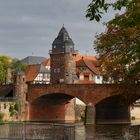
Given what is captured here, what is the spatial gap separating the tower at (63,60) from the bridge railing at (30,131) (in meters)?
70.0

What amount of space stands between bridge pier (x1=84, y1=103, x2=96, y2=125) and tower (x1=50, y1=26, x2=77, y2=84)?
17833mm

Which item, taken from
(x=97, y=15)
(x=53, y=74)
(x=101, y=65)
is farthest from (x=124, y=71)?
(x=53, y=74)

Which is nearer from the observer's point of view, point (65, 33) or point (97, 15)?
point (97, 15)

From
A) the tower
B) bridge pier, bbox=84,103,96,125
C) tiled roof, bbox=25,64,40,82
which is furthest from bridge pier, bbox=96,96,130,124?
tiled roof, bbox=25,64,40,82

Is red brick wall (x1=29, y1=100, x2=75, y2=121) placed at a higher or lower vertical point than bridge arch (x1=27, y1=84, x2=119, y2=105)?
lower

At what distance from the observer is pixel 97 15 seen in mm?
11172

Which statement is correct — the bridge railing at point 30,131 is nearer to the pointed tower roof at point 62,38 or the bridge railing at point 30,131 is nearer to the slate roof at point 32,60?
the pointed tower roof at point 62,38

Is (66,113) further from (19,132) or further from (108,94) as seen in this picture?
(19,132)

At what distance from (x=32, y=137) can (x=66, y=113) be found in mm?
67036

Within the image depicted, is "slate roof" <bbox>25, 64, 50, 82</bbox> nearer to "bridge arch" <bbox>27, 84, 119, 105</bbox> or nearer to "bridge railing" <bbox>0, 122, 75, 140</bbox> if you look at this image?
"bridge arch" <bbox>27, 84, 119, 105</bbox>

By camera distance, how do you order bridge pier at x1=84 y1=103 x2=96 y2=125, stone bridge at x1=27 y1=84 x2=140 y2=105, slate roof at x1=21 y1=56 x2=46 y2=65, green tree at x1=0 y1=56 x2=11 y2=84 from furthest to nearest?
slate roof at x1=21 y1=56 x2=46 y2=65, green tree at x1=0 y1=56 x2=11 y2=84, stone bridge at x1=27 y1=84 x2=140 y2=105, bridge pier at x1=84 y1=103 x2=96 y2=125

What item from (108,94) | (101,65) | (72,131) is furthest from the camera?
(108,94)

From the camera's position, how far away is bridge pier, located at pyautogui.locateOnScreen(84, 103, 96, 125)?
2762 inches

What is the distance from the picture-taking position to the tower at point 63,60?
90.1m
